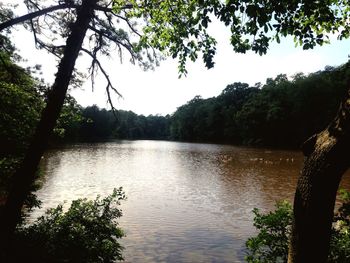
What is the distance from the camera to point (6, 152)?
8.43 m

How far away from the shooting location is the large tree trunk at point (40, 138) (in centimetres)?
518

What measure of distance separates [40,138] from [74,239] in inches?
83.5

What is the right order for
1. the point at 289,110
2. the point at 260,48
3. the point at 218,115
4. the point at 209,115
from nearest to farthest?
the point at 260,48
the point at 289,110
the point at 218,115
the point at 209,115

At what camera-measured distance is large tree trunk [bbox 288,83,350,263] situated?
2.37 m

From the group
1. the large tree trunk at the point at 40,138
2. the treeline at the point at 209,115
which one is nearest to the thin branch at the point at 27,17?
the large tree trunk at the point at 40,138

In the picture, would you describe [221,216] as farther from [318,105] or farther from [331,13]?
[318,105]

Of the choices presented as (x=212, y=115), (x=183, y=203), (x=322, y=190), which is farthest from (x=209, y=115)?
(x=322, y=190)

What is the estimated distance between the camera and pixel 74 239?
591 centimetres

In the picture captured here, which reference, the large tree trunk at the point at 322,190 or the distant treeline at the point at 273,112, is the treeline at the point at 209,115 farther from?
the large tree trunk at the point at 322,190

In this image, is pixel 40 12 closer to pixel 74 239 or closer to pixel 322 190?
pixel 74 239

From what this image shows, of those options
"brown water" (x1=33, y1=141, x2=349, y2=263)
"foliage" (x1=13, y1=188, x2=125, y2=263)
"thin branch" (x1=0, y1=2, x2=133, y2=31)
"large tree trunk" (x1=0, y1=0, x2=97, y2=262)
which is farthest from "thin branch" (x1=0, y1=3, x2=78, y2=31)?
"brown water" (x1=33, y1=141, x2=349, y2=263)

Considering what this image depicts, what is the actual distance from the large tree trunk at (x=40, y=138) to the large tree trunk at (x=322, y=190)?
428 centimetres

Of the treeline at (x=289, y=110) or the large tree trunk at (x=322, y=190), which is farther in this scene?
the treeline at (x=289, y=110)

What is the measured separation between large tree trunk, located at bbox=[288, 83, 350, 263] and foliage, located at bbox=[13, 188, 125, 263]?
422cm
